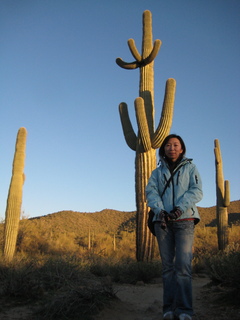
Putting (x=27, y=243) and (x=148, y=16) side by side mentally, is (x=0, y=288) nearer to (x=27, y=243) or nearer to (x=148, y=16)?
(x=148, y=16)

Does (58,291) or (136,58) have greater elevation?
(136,58)

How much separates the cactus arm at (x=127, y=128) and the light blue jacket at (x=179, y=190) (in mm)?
6267

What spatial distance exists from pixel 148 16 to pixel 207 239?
1132 centimetres

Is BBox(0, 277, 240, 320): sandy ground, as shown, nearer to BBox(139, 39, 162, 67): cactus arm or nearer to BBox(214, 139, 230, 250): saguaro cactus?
BBox(139, 39, 162, 67): cactus arm

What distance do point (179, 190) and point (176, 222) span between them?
358 millimetres

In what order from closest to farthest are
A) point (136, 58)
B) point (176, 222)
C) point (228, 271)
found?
point (176, 222), point (228, 271), point (136, 58)

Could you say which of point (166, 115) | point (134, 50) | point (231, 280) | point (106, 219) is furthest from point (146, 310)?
point (106, 219)

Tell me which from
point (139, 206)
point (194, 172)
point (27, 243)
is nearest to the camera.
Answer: point (194, 172)

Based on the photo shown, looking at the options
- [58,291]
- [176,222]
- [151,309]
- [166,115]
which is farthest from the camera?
[166,115]

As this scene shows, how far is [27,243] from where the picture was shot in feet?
49.8

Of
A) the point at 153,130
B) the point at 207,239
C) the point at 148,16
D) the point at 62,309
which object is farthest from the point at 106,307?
the point at 207,239

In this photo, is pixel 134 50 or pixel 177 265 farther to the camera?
pixel 134 50

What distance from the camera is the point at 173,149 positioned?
3832mm

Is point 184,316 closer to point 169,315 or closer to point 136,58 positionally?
point 169,315
